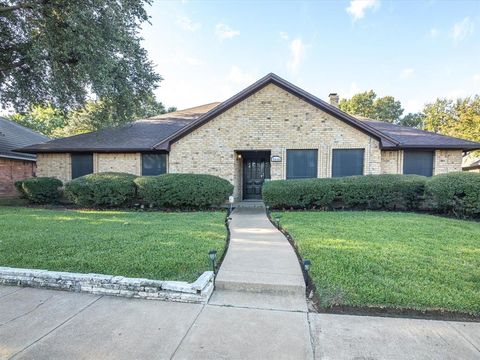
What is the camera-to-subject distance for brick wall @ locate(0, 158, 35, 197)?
52.2 ft

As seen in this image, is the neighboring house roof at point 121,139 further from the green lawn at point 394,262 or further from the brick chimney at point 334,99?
the green lawn at point 394,262

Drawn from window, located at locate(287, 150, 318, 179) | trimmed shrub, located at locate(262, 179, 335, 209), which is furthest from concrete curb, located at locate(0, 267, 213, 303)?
window, located at locate(287, 150, 318, 179)

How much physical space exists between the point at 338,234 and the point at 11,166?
19.8 meters

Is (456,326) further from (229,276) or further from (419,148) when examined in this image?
(419,148)

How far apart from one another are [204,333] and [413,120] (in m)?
48.2

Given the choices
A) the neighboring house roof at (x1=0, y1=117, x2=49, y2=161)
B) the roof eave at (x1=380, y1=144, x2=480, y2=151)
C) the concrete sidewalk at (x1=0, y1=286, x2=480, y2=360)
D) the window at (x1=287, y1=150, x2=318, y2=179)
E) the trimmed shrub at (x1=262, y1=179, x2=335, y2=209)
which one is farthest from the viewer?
the neighboring house roof at (x1=0, y1=117, x2=49, y2=161)

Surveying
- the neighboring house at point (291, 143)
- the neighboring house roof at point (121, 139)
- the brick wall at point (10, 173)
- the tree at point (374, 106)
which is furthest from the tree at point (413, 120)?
the brick wall at point (10, 173)

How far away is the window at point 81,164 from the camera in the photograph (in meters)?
14.0

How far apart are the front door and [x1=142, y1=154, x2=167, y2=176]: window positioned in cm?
418

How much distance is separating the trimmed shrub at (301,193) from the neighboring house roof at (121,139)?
623cm

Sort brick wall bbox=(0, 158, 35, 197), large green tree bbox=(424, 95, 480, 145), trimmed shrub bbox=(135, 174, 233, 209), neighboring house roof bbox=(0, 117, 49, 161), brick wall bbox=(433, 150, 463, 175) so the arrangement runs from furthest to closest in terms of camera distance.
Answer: large green tree bbox=(424, 95, 480, 145) → neighboring house roof bbox=(0, 117, 49, 161) → brick wall bbox=(0, 158, 35, 197) → brick wall bbox=(433, 150, 463, 175) → trimmed shrub bbox=(135, 174, 233, 209)

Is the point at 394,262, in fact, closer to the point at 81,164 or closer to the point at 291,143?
the point at 291,143

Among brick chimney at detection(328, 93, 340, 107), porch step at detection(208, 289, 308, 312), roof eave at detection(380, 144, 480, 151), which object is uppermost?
brick chimney at detection(328, 93, 340, 107)

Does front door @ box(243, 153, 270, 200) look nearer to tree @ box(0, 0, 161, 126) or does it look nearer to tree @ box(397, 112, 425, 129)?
tree @ box(0, 0, 161, 126)
